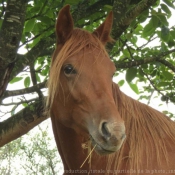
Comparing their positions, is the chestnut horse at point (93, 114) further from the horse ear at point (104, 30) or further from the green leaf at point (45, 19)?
the green leaf at point (45, 19)

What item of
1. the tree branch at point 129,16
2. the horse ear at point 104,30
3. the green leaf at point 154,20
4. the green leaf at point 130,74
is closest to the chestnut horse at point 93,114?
the horse ear at point 104,30

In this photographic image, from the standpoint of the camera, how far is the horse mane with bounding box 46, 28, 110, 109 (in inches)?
116

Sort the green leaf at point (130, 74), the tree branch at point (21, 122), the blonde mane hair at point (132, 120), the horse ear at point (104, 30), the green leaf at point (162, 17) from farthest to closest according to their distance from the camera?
the green leaf at point (130, 74) < the green leaf at point (162, 17) < the tree branch at point (21, 122) < the horse ear at point (104, 30) < the blonde mane hair at point (132, 120)

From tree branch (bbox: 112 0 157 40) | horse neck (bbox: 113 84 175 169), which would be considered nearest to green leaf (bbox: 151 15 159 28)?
tree branch (bbox: 112 0 157 40)

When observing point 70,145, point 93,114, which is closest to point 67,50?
point 93,114

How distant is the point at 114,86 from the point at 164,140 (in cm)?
64

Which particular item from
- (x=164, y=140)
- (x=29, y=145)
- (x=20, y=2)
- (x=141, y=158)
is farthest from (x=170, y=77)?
(x=29, y=145)

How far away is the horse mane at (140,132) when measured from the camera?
296 centimetres

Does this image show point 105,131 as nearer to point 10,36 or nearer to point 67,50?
point 67,50

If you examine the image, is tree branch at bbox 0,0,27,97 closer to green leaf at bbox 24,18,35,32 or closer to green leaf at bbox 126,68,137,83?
green leaf at bbox 24,18,35,32

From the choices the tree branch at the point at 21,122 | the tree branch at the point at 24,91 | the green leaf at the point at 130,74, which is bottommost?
the tree branch at the point at 21,122

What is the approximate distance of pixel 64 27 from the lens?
3.16 metres

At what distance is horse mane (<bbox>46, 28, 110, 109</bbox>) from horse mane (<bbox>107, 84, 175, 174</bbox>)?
449 millimetres

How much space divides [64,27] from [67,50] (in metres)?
0.28
